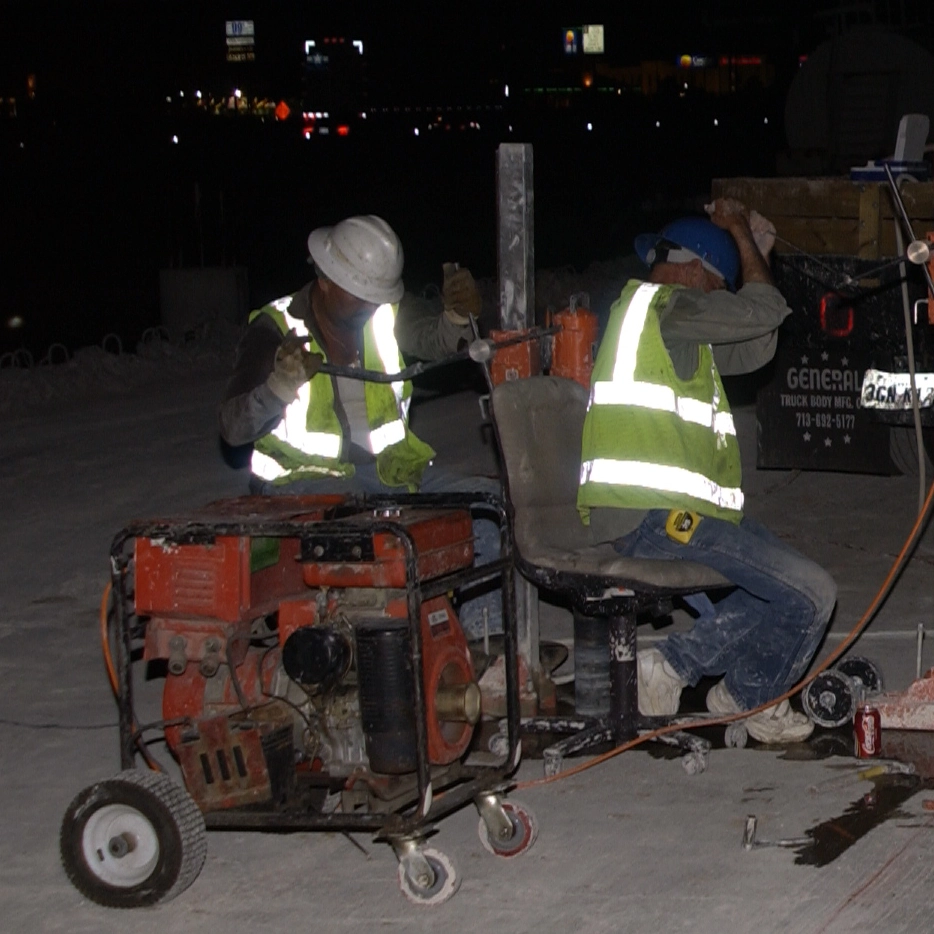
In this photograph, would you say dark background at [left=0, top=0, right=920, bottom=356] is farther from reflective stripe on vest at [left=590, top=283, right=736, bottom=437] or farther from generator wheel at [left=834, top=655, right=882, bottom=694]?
reflective stripe on vest at [left=590, top=283, right=736, bottom=437]

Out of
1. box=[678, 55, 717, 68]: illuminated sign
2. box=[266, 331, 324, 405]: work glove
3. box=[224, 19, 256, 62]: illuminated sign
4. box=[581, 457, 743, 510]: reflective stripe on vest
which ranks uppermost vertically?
box=[224, 19, 256, 62]: illuminated sign

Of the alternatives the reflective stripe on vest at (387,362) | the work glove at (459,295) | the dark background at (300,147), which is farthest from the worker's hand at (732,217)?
the dark background at (300,147)

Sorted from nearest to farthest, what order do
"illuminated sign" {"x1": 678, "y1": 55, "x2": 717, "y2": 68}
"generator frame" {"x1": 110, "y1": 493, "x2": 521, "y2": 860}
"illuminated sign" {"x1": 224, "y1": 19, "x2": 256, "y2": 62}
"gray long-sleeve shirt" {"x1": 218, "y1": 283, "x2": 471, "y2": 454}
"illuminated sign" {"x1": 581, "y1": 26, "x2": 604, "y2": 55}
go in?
"generator frame" {"x1": 110, "y1": 493, "x2": 521, "y2": 860} < "gray long-sleeve shirt" {"x1": 218, "y1": 283, "x2": 471, "y2": 454} < "illuminated sign" {"x1": 224, "y1": 19, "x2": 256, "y2": 62} < "illuminated sign" {"x1": 581, "y1": 26, "x2": 604, "y2": 55} < "illuminated sign" {"x1": 678, "y1": 55, "x2": 717, "y2": 68}

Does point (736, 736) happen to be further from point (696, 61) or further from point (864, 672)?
point (696, 61)

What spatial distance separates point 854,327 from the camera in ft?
28.5

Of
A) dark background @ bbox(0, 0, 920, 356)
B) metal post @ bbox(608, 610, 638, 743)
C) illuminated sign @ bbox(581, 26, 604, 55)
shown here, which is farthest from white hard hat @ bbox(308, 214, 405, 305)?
illuminated sign @ bbox(581, 26, 604, 55)

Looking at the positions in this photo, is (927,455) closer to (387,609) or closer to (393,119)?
(387,609)

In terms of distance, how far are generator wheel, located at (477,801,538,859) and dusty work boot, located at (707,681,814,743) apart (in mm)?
1175

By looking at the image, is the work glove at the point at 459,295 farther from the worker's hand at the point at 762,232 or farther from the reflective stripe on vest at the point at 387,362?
the worker's hand at the point at 762,232

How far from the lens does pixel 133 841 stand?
4402 mm

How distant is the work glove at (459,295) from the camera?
18.5 feet

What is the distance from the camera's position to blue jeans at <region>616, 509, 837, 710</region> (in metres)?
5.20

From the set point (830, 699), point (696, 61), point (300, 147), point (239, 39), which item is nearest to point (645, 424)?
point (830, 699)

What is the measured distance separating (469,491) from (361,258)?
2.84 feet
